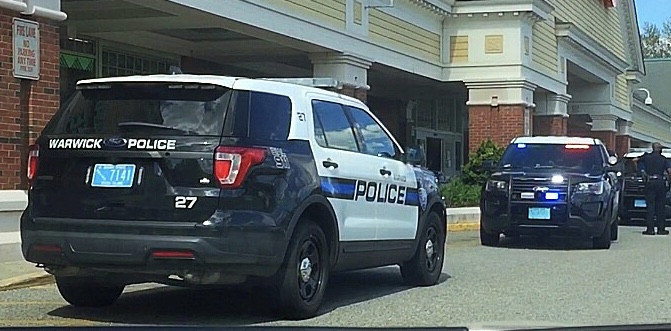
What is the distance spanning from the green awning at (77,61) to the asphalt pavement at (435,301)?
8.47m

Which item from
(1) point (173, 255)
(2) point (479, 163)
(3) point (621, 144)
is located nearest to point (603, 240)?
(2) point (479, 163)

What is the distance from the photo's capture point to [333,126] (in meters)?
8.80

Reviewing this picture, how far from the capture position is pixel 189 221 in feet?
23.8

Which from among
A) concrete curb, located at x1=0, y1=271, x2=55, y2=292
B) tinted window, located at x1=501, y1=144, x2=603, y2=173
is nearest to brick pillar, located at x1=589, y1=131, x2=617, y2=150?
tinted window, located at x1=501, y1=144, x2=603, y2=173

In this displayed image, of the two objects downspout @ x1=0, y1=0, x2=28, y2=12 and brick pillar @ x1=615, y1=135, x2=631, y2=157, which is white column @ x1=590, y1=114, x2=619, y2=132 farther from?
downspout @ x1=0, y1=0, x2=28, y2=12

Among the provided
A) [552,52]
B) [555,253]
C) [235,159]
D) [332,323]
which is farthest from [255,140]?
[552,52]

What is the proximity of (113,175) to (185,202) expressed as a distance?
0.57 meters

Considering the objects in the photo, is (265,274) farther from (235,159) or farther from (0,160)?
(0,160)

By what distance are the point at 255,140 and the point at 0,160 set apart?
4.99 m

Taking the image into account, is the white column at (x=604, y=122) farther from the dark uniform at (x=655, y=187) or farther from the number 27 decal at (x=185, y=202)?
the number 27 decal at (x=185, y=202)

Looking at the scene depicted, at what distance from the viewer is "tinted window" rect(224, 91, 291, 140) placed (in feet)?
24.7

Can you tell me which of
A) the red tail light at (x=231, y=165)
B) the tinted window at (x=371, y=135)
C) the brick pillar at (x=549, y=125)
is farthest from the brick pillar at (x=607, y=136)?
the red tail light at (x=231, y=165)

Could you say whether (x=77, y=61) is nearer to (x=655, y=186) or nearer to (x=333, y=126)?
(x=655, y=186)

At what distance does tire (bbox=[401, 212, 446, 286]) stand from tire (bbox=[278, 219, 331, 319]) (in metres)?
2.03
